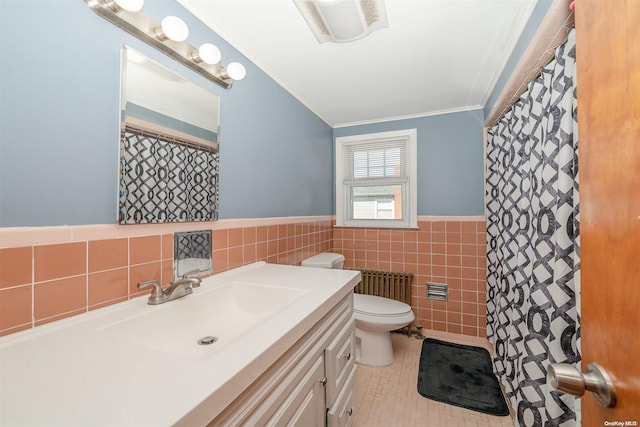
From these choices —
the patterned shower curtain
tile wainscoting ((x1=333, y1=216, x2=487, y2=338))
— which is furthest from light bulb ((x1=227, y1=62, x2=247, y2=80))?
tile wainscoting ((x1=333, y1=216, x2=487, y2=338))

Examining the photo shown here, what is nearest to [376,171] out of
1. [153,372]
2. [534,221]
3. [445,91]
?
[445,91]

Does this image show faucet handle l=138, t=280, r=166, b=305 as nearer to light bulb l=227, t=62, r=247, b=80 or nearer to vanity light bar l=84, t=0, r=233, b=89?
vanity light bar l=84, t=0, r=233, b=89

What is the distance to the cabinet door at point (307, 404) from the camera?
71 centimetres

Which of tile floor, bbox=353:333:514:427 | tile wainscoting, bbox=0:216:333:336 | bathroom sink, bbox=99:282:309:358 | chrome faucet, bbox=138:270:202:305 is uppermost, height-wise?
tile wainscoting, bbox=0:216:333:336

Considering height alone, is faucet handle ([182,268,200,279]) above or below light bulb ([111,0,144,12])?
below

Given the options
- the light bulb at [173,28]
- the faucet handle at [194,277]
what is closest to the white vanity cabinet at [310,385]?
the faucet handle at [194,277]

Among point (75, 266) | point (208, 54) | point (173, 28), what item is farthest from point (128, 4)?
point (75, 266)

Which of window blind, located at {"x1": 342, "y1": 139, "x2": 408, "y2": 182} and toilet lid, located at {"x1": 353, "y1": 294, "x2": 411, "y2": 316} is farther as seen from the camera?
window blind, located at {"x1": 342, "y1": 139, "x2": 408, "y2": 182}

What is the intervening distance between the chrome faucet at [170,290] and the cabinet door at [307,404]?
0.55m

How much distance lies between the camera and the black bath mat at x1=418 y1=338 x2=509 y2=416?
1.57 metres

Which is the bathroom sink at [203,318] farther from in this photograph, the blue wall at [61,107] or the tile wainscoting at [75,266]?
the blue wall at [61,107]

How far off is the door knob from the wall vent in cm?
202

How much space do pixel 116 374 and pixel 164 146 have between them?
0.86 metres

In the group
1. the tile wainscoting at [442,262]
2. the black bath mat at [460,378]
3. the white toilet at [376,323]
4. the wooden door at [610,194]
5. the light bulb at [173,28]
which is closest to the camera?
the wooden door at [610,194]
